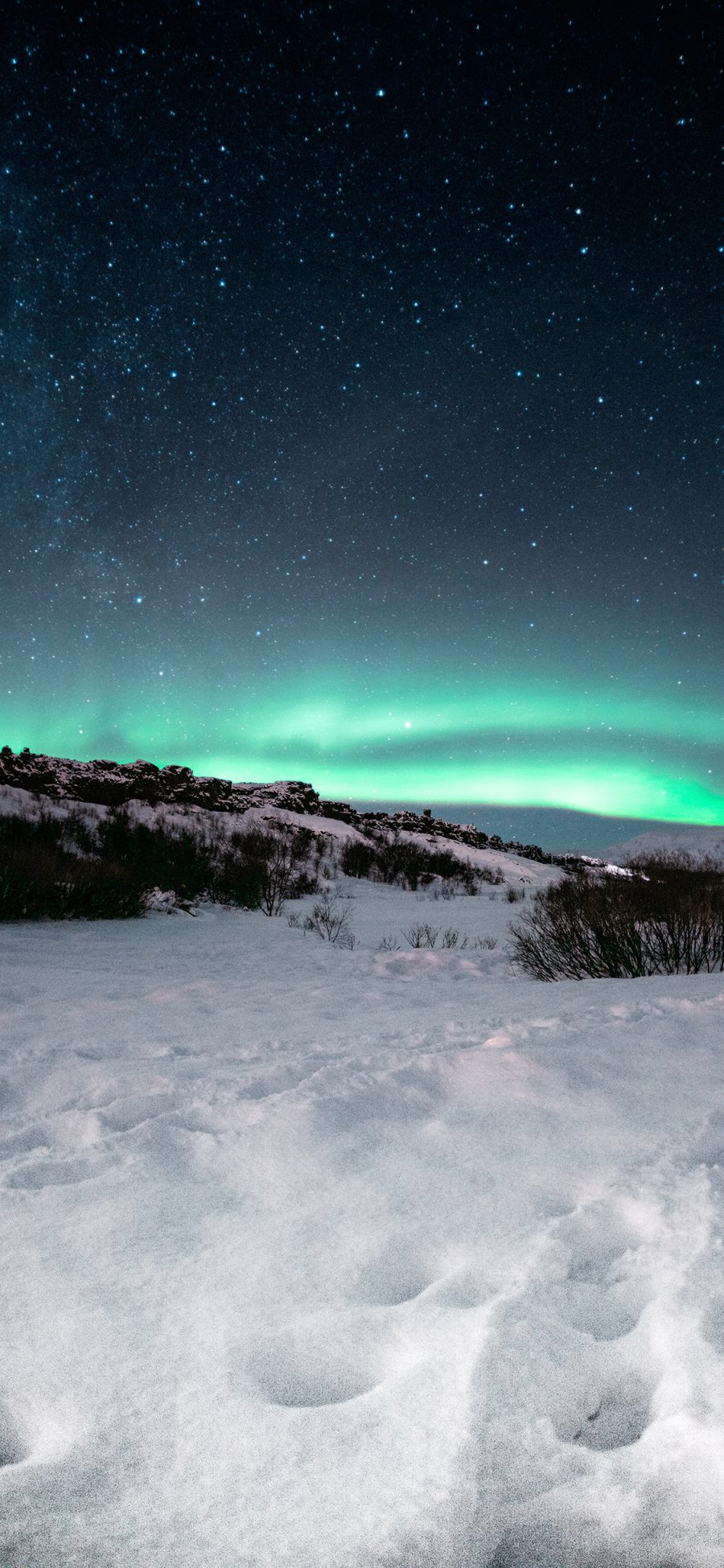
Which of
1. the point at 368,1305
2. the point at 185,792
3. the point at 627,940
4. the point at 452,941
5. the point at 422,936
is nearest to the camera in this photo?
the point at 368,1305

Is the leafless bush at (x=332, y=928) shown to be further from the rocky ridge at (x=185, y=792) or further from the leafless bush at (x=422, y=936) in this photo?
the rocky ridge at (x=185, y=792)

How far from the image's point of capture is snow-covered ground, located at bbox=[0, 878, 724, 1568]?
2.69 ft

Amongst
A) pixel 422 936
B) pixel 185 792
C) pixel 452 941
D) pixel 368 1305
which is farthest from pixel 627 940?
pixel 185 792

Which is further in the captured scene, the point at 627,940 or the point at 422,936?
the point at 422,936

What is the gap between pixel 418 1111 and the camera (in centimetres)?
203

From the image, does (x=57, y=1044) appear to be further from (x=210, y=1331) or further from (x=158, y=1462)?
(x=158, y=1462)

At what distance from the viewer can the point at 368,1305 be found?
120 cm

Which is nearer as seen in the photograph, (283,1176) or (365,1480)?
(365,1480)

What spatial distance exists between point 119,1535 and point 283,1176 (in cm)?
88

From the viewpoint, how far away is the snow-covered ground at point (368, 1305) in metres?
0.82

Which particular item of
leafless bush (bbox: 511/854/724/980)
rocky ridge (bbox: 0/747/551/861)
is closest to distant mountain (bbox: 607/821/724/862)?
rocky ridge (bbox: 0/747/551/861)

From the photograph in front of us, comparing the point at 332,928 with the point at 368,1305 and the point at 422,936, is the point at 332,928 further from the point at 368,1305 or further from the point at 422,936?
the point at 368,1305

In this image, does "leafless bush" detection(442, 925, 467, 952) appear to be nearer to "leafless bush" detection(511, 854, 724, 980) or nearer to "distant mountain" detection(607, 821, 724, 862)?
"leafless bush" detection(511, 854, 724, 980)

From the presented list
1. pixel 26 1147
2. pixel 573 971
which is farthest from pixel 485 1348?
pixel 573 971
